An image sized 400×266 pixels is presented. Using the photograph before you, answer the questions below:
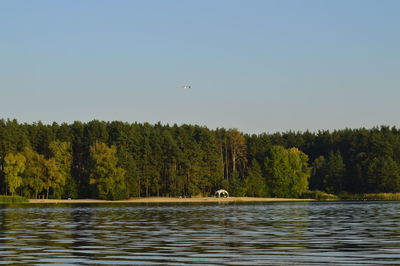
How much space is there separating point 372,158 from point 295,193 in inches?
901

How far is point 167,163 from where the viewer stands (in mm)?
172625

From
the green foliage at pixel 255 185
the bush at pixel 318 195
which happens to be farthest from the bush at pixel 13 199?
the bush at pixel 318 195

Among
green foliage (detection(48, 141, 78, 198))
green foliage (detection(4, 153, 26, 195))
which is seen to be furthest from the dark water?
green foliage (detection(48, 141, 78, 198))

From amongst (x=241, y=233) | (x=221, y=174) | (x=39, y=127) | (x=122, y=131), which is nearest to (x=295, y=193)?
(x=221, y=174)

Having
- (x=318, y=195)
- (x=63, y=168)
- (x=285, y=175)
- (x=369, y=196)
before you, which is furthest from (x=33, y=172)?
(x=369, y=196)

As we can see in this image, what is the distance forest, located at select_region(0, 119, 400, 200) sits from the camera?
157875 millimetres

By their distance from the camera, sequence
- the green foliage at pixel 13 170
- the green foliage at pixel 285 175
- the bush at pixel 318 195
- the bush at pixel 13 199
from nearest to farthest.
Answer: the bush at pixel 13 199, the green foliage at pixel 13 170, the bush at pixel 318 195, the green foliage at pixel 285 175

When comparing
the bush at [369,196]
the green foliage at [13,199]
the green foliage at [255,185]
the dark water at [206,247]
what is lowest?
the dark water at [206,247]

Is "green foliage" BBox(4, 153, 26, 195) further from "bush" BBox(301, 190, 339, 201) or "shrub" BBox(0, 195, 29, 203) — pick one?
"bush" BBox(301, 190, 339, 201)

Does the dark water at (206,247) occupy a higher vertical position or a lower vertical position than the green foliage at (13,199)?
lower

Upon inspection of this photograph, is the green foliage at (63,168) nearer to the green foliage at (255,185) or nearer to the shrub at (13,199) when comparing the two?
the shrub at (13,199)

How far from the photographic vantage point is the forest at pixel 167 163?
15788 centimetres

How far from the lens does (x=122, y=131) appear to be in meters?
174

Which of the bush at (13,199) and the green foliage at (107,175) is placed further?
the green foliage at (107,175)
